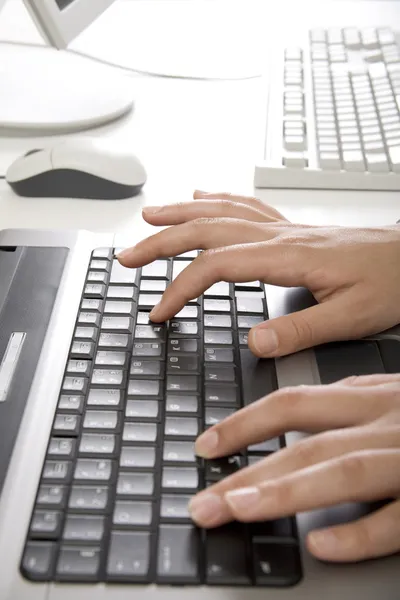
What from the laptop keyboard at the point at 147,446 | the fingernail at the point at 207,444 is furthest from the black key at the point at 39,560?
the fingernail at the point at 207,444

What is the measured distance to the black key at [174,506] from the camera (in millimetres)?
383

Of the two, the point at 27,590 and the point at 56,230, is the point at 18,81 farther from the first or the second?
the point at 27,590

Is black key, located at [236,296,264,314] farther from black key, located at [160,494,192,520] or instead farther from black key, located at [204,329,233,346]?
black key, located at [160,494,192,520]

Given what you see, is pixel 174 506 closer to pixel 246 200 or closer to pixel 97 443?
pixel 97 443

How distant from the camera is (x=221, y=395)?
1.52ft

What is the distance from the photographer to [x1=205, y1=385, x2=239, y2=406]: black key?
457 mm

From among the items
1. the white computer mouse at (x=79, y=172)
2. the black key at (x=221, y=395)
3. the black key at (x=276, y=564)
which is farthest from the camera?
the white computer mouse at (x=79, y=172)

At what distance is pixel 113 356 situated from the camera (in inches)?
A: 19.4

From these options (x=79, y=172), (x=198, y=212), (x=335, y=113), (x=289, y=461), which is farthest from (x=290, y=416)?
(x=335, y=113)

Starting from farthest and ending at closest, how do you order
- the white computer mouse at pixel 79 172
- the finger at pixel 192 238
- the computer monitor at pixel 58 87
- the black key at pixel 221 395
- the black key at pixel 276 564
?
the computer monitor at pixel 58 87, the white computer mouse at pixel 79 172, the finger at pixel 192 238, the black key at pixel 221 395, the black key at pixel 276 564

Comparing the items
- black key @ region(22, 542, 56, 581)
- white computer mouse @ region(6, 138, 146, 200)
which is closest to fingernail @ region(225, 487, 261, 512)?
black key @ region(22, 542, 56, 581)

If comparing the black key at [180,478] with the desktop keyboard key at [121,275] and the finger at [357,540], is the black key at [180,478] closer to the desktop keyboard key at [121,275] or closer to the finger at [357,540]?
the finger at [357,540]

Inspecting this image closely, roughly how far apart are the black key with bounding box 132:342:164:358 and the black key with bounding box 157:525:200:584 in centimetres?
15

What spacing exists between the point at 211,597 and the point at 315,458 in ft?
0.33
